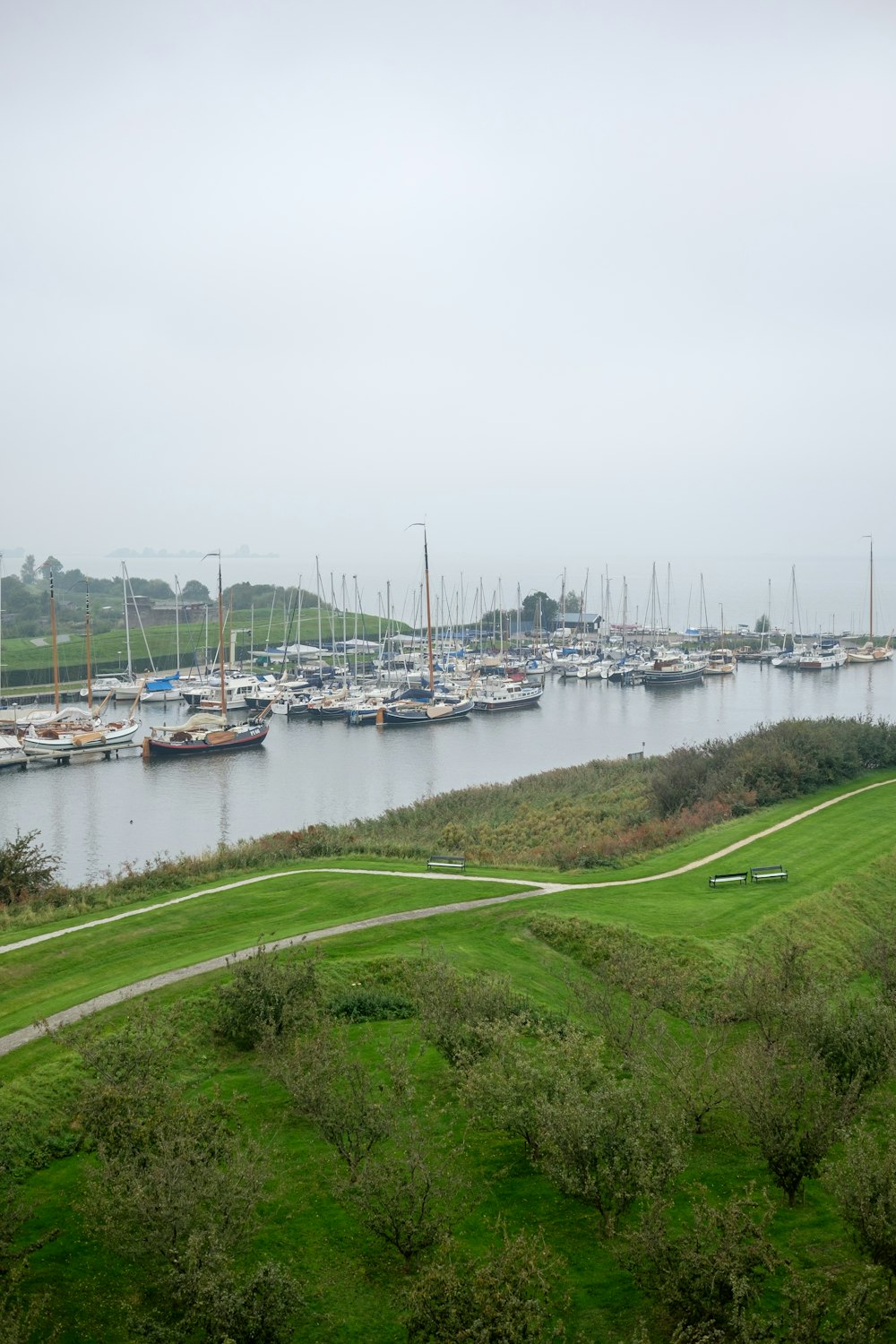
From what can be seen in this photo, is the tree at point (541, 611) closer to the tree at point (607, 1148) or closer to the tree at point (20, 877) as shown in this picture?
the tree at point (20, 877)

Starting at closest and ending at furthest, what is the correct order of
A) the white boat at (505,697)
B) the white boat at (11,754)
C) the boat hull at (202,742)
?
the white boat at (11,754) → the boat hull at (202,742) → the white boat at (505,697)

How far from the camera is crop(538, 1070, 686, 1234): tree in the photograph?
10.3m

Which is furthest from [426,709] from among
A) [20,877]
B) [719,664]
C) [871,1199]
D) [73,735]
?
[871,1199]

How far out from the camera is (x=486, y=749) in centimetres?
6425

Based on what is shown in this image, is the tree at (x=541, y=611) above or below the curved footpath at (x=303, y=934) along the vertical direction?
above

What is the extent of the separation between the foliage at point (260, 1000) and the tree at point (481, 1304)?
567 centimetres

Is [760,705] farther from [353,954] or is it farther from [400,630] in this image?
[353,954]

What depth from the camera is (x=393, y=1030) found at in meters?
15.0

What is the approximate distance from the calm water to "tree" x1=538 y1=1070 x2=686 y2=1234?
2896 cm

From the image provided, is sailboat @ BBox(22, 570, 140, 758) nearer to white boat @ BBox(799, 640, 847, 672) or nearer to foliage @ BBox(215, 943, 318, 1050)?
foliage @ BBox(215, 943, 318, 1050)

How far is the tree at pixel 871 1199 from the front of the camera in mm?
9406

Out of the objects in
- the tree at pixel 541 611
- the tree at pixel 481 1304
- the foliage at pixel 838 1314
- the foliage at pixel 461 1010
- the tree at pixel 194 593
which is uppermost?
the tree at pixel 194 593

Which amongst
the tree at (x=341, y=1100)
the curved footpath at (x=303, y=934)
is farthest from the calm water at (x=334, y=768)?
the tree at (x=341, y=1100)

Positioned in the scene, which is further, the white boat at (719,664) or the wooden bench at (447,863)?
the white boat at (719,664)
